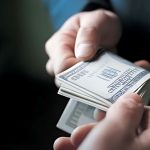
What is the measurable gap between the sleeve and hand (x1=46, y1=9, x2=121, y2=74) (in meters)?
0.05

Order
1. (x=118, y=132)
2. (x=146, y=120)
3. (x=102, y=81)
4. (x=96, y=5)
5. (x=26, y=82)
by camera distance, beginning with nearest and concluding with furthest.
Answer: (x=118, y=132), (x=146, y=120), (x=102, y=81), (x=96, y=5), (x=26, y=82)

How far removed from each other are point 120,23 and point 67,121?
0.37 metres

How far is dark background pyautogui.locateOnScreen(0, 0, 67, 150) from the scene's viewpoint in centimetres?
154

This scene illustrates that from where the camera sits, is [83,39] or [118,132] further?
[83,39]

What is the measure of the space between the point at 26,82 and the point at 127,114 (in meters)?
1.26

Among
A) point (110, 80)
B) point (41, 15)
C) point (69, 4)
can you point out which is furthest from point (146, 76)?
point (41, 15)

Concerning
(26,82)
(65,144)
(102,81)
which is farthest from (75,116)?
(26,82)

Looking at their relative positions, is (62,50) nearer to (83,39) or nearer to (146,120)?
(83,39)

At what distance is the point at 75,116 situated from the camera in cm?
98

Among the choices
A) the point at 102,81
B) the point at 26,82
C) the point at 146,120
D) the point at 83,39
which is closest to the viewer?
the point at 146,120

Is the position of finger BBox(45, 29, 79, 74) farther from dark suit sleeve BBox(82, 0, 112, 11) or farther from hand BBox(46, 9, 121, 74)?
dark suit sleeve BBox(82, 0, 112, 11)

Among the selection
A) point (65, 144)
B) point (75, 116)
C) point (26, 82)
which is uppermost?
point (65, 144)

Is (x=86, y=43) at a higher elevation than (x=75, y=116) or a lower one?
higher

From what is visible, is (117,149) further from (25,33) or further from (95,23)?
(25,33)
